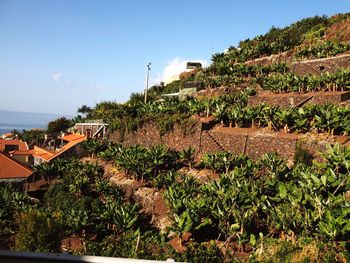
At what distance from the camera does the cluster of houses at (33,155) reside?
25411 mm

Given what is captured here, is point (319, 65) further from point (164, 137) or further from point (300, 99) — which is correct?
point (164, 137)

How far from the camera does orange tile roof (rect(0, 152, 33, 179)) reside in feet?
92.2


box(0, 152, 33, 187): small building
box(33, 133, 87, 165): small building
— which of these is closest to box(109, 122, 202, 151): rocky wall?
box(33, 133, 87, 165): small building

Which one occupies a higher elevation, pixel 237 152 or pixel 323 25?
pixel 323 25

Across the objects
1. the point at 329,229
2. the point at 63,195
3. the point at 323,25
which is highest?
the point at 323,25

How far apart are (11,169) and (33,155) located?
34.4 feet

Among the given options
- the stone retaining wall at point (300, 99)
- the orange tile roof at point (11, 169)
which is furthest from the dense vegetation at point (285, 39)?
the orange tile roof at point (11, 169)

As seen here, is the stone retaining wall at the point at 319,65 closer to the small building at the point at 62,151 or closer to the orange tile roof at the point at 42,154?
the small building at the point at 62,151

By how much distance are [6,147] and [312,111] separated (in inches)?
1534

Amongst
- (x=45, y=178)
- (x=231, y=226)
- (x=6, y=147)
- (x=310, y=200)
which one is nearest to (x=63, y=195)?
(x=45, y=178)

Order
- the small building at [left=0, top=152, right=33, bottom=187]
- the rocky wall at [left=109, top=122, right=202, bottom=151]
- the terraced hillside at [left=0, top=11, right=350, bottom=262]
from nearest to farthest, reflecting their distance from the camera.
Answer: the terraced hillside at [left=0, top=11, right=350, bottom=262], the rocky wall at [left=109, top=122, right=202, bottom=151], the small building at [left=0, top=152, right=33, bottom=187]

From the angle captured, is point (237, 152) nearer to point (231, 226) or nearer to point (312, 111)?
point (312, 111)

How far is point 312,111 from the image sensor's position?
56.1 feet

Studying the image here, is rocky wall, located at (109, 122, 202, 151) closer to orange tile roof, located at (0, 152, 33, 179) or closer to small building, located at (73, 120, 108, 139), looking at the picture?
small building, located at (73, 120, 108, 139)
